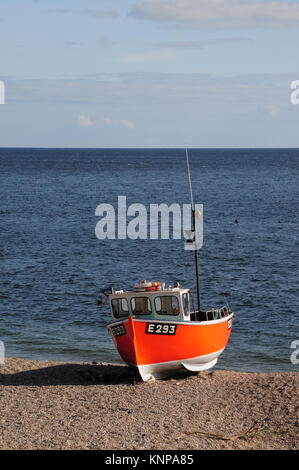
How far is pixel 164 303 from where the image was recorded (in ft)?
81.9

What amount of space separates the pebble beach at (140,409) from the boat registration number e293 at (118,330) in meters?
1.95

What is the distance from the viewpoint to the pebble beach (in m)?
18.4

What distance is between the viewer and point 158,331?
24281 millimetres

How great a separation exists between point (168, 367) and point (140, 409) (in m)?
3.99

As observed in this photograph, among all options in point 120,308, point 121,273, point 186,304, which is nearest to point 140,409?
point 120,308

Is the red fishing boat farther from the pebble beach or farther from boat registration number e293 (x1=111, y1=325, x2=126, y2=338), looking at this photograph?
the pebble beach

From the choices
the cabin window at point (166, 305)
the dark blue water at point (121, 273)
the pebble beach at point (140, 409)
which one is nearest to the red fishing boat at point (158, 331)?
the cabin window at point (166, 305)

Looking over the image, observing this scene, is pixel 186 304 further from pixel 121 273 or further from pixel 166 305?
pixel 121 273

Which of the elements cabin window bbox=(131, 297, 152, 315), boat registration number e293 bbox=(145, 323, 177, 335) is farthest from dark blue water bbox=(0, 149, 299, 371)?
cabin window bbox=(131, 297, 152, 315)

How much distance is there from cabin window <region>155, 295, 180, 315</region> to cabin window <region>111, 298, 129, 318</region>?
49.3 inches

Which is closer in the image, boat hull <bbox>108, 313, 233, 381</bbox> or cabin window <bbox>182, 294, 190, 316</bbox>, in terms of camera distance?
boat hull <bbox>108, 313, 233, 381</bbox>

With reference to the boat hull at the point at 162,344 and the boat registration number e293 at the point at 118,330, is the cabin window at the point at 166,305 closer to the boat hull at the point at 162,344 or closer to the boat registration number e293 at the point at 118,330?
the boat hull at the point at 162,344

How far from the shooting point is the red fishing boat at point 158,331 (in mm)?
24266
